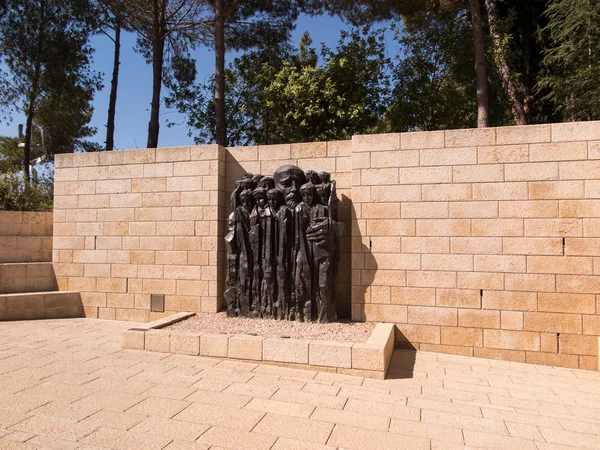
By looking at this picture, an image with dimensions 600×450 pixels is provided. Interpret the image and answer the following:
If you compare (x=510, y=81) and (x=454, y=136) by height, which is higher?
(x=510, y=81)

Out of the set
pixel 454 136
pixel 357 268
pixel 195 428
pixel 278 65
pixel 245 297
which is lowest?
pixel 195 428

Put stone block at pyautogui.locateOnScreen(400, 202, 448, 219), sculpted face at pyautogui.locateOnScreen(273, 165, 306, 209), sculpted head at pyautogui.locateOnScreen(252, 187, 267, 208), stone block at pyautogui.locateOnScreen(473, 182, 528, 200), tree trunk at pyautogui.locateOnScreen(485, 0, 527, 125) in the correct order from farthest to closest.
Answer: tree trunk at pyautogui.locateOnScreen(485, 0, 527, 125), sculpted head at pyautogui.locateOnScreen(252, 187, 267, 208), sculpted face at pyautogui.locateOnScreen(273, 165, 306, 209), stone block at pyautogui.locateOnScreen(400, 202, 448, 219), stone block at pyautogui.locateOnScreen(473, 182, 528, 200)

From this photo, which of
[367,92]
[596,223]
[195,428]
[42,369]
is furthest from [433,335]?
[367,92]

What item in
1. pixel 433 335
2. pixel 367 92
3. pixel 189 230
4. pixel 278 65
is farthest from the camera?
pixel 278 65

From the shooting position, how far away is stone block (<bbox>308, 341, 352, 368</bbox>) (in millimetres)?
4262

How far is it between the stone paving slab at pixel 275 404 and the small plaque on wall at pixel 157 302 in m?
1.58

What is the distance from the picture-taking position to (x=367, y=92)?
37.6ft

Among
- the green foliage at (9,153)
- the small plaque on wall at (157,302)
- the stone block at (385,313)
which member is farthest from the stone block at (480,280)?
the green foliage at (9,153)

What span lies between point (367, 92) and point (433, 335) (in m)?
7.98

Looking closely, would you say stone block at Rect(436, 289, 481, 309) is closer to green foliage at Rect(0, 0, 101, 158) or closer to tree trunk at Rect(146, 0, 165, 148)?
tree trunk at Rect(146, 0, 165, 148)

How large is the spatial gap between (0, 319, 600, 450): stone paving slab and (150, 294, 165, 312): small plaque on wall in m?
1.58

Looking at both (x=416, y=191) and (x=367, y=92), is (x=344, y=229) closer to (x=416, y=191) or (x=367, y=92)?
(x=416, y=191)

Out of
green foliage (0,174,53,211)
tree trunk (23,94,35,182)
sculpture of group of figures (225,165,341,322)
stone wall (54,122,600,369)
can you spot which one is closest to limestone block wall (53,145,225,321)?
stone wall (54,122,600,369)

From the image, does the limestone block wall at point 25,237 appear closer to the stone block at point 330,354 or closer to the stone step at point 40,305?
the stone step at point 40,305
